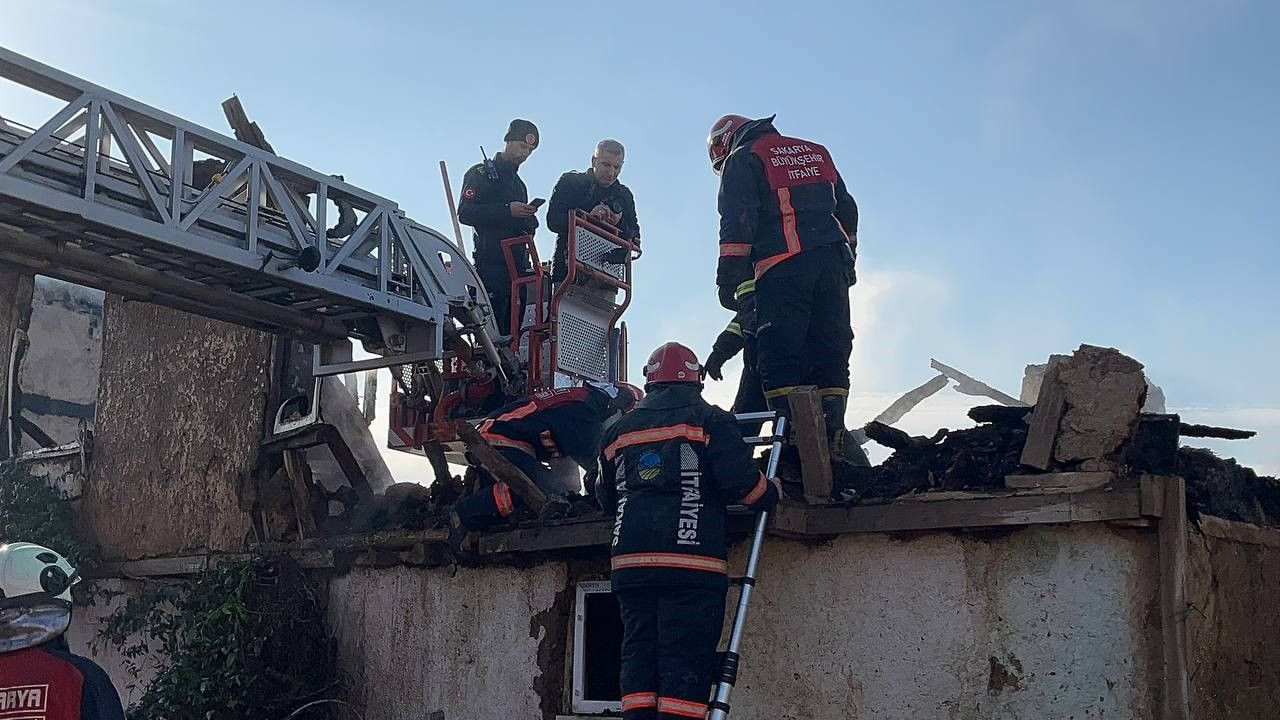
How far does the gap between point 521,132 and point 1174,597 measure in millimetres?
5799

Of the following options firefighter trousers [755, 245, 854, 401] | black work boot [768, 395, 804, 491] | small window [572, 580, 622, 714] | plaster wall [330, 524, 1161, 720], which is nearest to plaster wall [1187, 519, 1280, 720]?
plaster wall [330, 524, 1161, 720]

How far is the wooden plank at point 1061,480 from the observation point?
16.8ft

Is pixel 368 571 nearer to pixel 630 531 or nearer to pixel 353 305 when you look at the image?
pixel 353 305

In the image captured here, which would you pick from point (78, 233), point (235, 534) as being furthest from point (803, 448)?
point (235, 534)

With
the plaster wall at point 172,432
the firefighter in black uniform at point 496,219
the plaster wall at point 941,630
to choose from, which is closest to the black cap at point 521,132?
the firefighter in black uniform at point 496,219

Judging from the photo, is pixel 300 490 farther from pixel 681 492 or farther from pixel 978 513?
pixel 978 513

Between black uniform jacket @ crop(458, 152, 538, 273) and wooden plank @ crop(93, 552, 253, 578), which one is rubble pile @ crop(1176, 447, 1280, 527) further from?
wooden plank @ crop(93, 552, 253, 578)

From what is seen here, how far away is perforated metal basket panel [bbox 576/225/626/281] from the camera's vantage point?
28.1ft

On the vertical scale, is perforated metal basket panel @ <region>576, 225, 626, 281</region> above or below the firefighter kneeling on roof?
above

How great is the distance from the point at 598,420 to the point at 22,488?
5.10 m

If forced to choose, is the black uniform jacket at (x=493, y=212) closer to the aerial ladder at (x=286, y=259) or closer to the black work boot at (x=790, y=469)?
the aerial ladder at (x=286, y=259)

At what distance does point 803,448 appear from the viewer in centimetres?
579

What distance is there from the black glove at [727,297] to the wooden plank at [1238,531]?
2520mm

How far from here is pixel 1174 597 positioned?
4.90m
